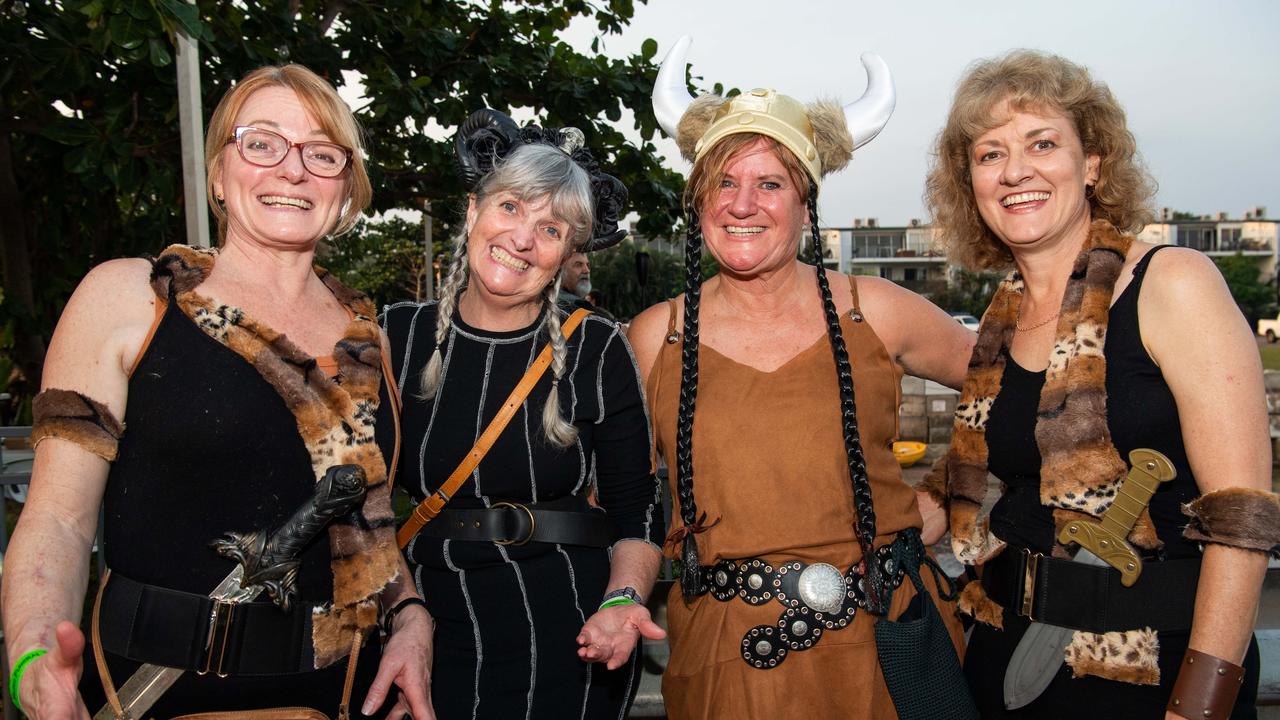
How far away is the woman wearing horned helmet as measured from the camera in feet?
7.63

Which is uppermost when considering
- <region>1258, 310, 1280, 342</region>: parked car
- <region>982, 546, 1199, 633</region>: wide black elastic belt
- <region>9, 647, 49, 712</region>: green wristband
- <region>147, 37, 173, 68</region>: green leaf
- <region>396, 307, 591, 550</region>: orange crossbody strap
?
<region>1258, 310, 1280, 342</region>: parked car

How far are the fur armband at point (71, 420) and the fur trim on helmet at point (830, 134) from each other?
6.37 feet

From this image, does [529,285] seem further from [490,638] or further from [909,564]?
[909,564]

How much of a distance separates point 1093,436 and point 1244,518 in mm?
314

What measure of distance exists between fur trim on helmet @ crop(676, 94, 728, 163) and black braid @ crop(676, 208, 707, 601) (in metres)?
0.36

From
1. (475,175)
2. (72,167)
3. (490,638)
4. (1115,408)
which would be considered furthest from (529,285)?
(72,167)

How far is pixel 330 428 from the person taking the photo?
1907 millimetres

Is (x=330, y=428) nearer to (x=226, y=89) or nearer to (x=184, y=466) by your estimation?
(x=184, y=466)

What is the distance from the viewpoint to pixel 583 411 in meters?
2.43

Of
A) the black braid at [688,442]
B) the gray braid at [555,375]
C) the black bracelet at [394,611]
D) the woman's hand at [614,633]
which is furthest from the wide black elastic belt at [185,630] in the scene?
the black braid at [688,442]

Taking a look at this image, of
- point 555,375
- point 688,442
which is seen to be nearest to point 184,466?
point 555,375

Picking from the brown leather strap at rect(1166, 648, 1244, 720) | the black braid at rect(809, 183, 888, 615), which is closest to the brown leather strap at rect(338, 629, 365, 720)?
the black braid at rect(809, 183, 888, 615)

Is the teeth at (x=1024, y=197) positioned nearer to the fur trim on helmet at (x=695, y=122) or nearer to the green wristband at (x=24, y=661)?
the fur trim on helmet at (x=695, y=122)

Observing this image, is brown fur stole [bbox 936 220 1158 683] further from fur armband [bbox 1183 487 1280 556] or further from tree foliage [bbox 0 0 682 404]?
tree foliage [bbox 0 0 682 404]
